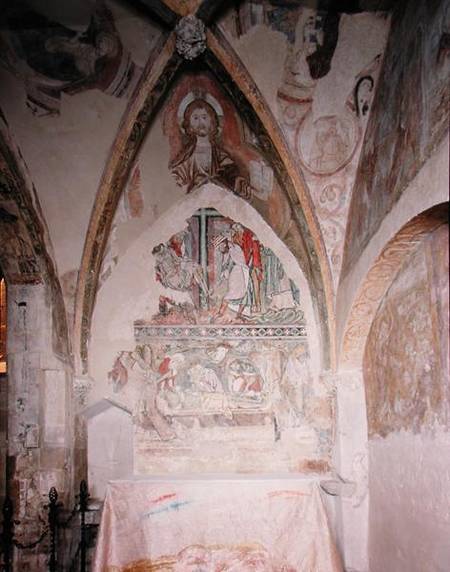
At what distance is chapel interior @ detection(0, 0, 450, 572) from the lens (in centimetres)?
670

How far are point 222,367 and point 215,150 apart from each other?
103 inches

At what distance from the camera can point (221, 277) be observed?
8797 millimetres

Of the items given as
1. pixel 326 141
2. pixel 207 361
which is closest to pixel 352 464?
pixel 207 361

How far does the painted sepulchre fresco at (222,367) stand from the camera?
8.38m

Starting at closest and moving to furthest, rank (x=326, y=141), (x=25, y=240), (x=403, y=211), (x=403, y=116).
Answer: (x=403, y=211) → (x=403, y=116) → (x=326, y=141) → (x=25, y=240)

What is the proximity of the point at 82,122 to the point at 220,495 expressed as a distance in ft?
13.9

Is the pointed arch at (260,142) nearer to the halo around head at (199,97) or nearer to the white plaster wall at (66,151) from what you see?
the white plaster wall at (66,151)

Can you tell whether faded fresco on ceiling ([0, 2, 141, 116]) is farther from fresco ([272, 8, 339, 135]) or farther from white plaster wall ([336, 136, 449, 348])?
white plaster wall ([336, 136, 449, 348])


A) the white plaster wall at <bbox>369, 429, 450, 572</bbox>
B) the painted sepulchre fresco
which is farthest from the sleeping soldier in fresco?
the white plaster wall at <bbox>369, 429, 450, 572</bbox>

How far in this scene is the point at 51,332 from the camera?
324 inches

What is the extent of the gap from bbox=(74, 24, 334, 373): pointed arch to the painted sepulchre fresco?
1.54 ft

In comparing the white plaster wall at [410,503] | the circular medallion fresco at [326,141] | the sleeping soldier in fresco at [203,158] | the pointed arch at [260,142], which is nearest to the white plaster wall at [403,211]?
the pointed arch at [260,142]

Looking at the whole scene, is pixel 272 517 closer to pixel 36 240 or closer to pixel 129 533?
pixel 129 533

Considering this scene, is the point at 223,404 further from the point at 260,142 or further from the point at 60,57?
the point at 60,57
